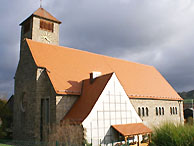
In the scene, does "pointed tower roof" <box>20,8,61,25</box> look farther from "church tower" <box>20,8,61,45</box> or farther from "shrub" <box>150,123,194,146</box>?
"shrub" <box>150,123,194,146</box>

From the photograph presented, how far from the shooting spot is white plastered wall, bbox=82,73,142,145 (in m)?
15.5

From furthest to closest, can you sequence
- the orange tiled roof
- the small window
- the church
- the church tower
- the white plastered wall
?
the church tower
the small window
the church
the orange tiled roof
the white plastered wall

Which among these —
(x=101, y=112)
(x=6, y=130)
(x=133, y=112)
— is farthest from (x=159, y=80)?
(x=6, y=130)

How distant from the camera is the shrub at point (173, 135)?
6.96m

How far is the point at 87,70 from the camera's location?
74.0 feet

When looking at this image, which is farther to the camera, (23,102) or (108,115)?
(23,102)

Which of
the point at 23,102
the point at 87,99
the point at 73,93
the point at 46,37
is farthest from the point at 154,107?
the point at 46,37

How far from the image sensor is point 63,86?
1858cm

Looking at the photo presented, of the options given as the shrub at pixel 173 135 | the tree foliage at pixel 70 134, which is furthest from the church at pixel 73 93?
the shrub at pixel 173 135

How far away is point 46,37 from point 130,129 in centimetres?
1613

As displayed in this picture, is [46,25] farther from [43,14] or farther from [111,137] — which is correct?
[111,137]

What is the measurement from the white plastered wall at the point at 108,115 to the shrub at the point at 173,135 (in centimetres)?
794

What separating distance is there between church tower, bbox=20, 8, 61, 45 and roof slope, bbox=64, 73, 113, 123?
10136 millimetres

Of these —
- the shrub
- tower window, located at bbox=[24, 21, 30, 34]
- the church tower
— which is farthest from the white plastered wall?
tower window, located at bbox=[24, 21, 30, 34]
